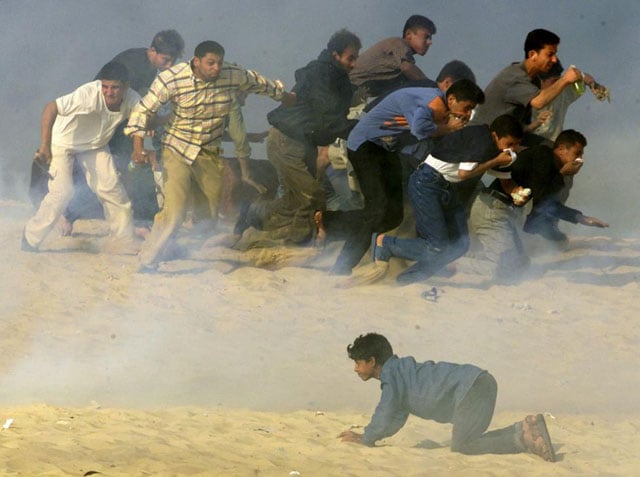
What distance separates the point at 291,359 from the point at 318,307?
Answer: 88 cm

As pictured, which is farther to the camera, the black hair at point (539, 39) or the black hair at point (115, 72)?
the black hair at point (115, 72)

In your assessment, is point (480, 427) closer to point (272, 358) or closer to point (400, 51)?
point (272, 358)

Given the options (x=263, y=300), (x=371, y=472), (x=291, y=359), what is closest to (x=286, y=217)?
(x=263, y=300)

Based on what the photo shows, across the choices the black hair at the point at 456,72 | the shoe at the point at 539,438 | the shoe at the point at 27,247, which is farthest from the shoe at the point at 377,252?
the shoe at the point at 539,438

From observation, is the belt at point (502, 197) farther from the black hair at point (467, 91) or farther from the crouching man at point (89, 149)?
the crouching man at point (89, 149)

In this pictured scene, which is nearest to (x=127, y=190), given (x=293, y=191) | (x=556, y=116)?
(x=293, y=191)

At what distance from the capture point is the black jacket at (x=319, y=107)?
11.8 metres

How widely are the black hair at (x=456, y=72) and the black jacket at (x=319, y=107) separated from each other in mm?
720

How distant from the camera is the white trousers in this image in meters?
12.0

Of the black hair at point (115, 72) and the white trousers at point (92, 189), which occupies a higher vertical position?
the black hair at point (115, 72)

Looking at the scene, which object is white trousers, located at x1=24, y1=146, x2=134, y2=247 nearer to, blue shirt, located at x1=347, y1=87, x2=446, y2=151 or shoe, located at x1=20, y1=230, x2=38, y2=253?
shoe, located at x1=20, y1=230, x2=38, y2=253

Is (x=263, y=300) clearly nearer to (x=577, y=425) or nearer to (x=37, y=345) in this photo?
(x=37, y=345)

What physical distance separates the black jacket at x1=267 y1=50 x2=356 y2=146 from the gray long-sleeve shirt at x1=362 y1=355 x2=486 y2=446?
397 centimetres

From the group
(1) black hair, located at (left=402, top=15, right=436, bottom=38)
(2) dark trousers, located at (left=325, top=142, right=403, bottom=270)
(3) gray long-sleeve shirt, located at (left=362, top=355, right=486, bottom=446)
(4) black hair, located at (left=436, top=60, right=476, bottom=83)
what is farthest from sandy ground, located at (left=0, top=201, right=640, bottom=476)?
(1) black hair, located at (left=402, top=15, right=436, bottom=38)
